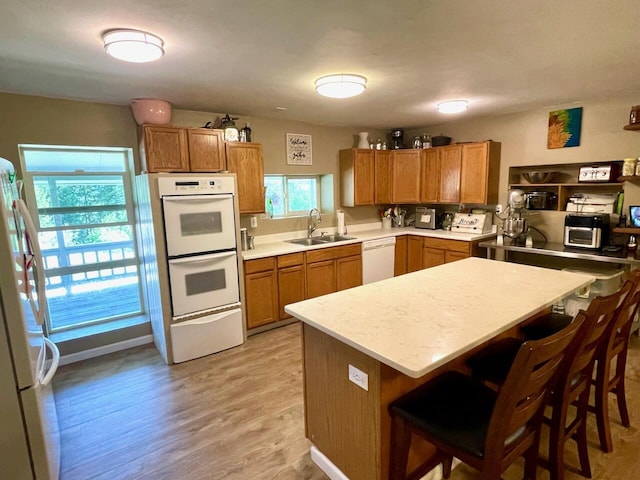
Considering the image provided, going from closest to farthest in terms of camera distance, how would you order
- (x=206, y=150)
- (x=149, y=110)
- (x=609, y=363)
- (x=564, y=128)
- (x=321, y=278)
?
(x=609, y=363) < (x=149, y=110) < (x=206, y=150) < (x=564, y=128) < (x=321, y=278)

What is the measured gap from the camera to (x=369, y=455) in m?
1.58

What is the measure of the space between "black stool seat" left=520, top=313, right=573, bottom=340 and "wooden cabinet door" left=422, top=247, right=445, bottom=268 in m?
2.29

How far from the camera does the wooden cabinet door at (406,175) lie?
Result: 5.01 metres

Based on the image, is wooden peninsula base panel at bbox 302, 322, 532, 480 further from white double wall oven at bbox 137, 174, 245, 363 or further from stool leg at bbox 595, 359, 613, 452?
white double wall oven at bbox 137, 174, 245, 363

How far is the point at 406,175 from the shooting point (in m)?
5.08

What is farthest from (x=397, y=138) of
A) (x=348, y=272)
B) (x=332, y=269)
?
(x=332, y=269)

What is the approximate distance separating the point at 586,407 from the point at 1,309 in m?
2.91

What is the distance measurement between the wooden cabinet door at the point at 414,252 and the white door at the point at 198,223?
8.67 ft

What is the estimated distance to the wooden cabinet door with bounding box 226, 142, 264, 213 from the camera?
363 cm

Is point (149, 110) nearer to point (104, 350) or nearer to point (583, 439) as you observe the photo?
point (104, 350)

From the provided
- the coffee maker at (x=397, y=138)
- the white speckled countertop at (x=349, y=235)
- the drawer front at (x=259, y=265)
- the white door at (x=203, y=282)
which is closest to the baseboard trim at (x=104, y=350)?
the white door at (x=203, y=282)

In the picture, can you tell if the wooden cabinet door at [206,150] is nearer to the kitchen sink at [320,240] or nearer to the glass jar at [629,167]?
the kitchen sink at [320,240]

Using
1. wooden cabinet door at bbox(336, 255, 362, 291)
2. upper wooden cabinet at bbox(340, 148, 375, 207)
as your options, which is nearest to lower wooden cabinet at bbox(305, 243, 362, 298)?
wooden cabinet door at bbox(336, 255, 362, 291)

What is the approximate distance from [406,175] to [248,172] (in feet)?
8.07
